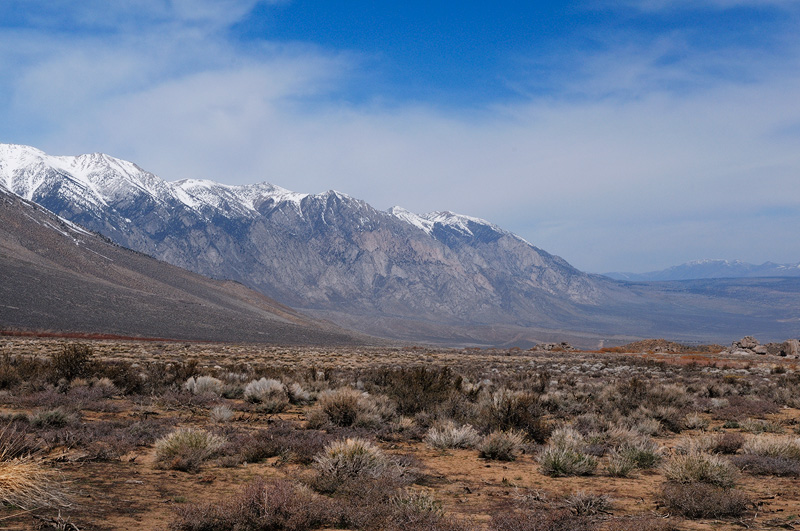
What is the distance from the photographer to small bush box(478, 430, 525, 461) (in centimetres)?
956

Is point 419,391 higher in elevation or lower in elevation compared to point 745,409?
lower

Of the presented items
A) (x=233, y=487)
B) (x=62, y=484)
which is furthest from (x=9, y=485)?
(x=233, y=487)

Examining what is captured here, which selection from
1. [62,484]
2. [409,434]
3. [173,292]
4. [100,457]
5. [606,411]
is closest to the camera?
[62,484]

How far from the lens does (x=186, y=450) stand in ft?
26.7

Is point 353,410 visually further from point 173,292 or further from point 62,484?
point 173,292

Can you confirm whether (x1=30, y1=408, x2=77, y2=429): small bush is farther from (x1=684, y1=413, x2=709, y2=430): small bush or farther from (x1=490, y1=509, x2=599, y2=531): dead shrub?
(x1=684, y1=413, x2=709, y2=430): small bush

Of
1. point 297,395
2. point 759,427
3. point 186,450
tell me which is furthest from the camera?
point 297,395

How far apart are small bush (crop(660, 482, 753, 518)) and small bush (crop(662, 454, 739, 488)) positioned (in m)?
0.84

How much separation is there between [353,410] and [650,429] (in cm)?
648

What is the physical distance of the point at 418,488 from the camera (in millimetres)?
7352

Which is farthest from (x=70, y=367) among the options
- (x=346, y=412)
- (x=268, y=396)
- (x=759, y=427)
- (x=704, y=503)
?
(x=759, y=427)

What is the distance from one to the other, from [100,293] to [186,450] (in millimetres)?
84397

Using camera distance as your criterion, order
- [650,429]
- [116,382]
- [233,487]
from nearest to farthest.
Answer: [233,487]
[650,429]
[116,382]

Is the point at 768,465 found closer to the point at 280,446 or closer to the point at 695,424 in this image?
the point at 695,424
